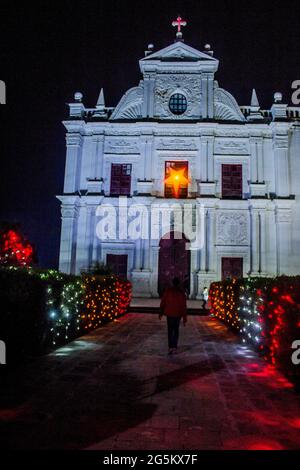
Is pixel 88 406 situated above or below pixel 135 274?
below

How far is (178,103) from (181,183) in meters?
5.23

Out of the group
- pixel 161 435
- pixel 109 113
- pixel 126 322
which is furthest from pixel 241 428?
pixel 109 113

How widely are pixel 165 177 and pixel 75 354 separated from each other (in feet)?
56.5

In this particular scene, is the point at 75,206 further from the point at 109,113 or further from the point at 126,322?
the point at 126,322

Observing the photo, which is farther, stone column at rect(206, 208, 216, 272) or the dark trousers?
stone column at rect(206, 208, 216, 272)

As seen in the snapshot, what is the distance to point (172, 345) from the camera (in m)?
7.77

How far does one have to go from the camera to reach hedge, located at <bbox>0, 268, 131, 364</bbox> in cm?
625

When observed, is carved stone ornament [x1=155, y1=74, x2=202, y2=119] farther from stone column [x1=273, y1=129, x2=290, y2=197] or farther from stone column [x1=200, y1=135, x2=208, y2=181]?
stone column [x1=273, y1=129, x2=290, y2=197]

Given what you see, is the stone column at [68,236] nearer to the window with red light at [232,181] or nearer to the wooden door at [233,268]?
the wooden door at [233,268]

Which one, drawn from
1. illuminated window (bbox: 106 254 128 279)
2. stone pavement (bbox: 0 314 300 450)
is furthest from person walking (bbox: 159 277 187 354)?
illuminated window (bbox: 106 254 128 279)

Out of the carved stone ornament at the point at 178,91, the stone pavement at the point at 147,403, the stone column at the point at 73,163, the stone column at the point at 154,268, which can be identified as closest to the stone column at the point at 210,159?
the carved stone ornament at the point at 178,91

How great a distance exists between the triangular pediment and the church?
0.21 ft

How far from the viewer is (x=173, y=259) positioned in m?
22.7

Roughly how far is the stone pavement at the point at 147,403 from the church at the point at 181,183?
15.0 m
